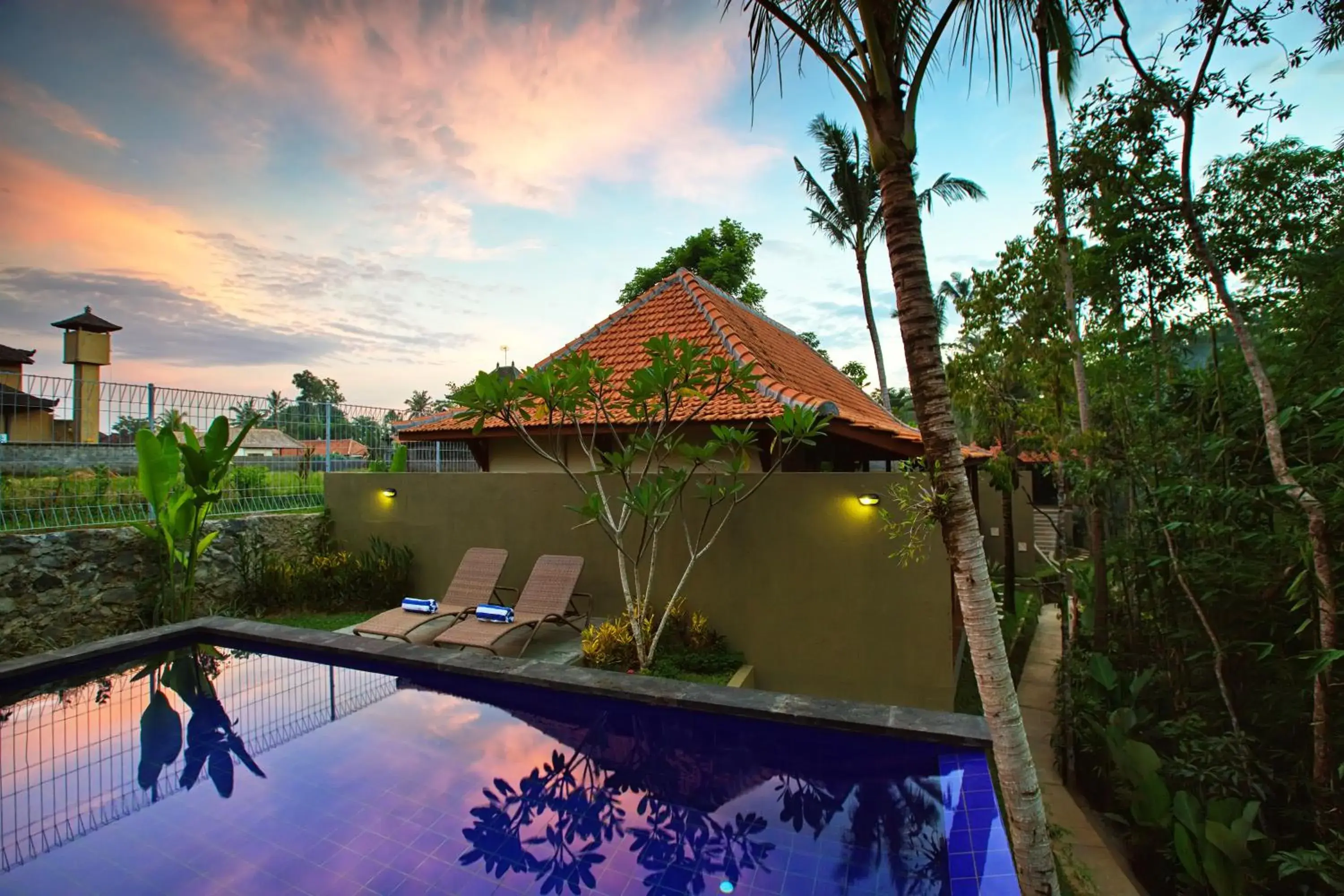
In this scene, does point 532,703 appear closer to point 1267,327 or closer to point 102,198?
point 1267,327

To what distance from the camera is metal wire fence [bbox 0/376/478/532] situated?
7672 millimetres

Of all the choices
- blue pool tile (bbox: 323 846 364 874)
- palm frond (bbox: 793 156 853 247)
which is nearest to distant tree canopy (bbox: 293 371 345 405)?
palm frond (bbox: 793 156 853 247)

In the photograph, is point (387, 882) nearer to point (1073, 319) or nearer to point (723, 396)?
point (723, 396)

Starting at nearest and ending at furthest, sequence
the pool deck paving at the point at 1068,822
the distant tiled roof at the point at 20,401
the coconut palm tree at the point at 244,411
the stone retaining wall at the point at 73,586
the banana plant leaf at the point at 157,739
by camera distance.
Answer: the pool deck paving at the point at 1068,822 < the banana plant leaf at the point at 157,739 < the stone retaining wall at the point at 73,586 < the distant tiled roof at the point at 20,401 < the coconut palm tree at the point at 244,411

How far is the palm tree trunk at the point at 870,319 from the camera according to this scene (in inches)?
794

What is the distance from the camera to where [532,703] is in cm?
573

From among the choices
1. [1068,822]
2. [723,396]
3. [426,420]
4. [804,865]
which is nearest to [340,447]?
[426,420]

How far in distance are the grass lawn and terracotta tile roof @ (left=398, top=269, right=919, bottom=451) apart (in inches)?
114

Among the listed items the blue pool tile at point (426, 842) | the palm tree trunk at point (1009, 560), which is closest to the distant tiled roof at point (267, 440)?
the blue pool tile at point (426, 842)

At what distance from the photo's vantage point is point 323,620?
909 cm

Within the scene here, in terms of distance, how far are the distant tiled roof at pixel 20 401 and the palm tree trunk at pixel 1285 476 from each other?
12249 millimetres

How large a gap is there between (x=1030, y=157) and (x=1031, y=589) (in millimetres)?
11802

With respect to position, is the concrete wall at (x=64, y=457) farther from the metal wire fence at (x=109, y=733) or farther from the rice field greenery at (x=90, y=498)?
the metal wire fence at (x=109, y=733)

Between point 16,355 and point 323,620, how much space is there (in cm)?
2679
